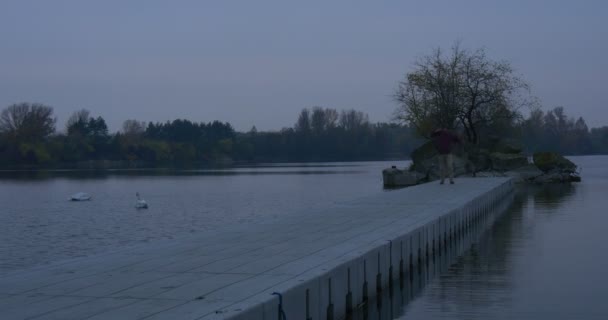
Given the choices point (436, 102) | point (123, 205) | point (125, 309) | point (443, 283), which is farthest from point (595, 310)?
point (436, 102)

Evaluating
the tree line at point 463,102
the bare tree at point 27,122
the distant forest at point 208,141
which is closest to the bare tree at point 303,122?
the distant forest at point 208,141

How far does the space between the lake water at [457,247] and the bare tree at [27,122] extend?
74.1 meters

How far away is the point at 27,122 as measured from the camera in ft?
365

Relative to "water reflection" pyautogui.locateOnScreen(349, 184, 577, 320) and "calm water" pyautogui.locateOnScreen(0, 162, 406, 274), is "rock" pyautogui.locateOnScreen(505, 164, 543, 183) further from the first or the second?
"water reflection" pyautogui.locateOnScreen(349, 184, 577, 320)

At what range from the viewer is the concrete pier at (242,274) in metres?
6.89

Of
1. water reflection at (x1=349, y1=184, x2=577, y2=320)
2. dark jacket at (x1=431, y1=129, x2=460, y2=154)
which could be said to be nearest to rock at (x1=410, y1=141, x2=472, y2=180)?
dark jacket at (x1=431, y1=129, x2=460, y2=154)

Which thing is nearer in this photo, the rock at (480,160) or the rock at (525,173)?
the rock at (525,173)

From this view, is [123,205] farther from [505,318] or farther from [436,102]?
[505,318]

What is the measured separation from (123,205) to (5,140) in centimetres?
8142

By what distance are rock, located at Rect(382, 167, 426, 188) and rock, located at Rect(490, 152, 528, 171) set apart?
4.21 meters

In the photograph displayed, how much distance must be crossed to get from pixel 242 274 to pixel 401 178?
35.9 metres

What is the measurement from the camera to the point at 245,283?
7984 mm

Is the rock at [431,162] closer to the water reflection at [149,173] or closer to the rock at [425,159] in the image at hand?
the rock at [425,159]

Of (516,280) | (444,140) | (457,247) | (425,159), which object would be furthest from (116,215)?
(425,159)
